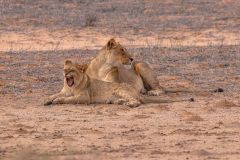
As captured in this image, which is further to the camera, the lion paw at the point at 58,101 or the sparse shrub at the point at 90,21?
the sparse shrub at the point at 90,21

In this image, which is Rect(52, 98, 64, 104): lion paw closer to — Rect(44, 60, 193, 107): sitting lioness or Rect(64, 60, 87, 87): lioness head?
Rect(44, 60, 193, 107): sitting lioness

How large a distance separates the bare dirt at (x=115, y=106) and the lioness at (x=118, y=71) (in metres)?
0.44

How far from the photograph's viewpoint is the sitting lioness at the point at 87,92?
35.1 feet

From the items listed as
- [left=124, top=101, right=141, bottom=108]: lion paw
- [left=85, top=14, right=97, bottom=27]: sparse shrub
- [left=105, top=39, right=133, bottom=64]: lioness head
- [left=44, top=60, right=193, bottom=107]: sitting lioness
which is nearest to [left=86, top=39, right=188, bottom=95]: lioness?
[left=105, top=39, right=133, bottom=64]: lioness head

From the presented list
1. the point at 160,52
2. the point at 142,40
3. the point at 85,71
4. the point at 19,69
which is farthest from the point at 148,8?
the point at 85,71

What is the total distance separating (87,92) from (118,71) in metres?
0.96

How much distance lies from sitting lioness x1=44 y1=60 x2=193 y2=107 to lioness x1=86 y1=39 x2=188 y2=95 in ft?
1.89

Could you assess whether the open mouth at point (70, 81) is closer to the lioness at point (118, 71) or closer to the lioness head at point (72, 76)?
the lioness head at point (72, 76)

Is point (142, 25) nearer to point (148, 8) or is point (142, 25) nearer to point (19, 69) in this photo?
point (148, 8)

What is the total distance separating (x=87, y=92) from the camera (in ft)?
35.4

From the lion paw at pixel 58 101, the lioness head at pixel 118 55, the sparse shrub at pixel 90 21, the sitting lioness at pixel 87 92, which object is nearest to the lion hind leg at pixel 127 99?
the sitting lioness at pixel 87 92

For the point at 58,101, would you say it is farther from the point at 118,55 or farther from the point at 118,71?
the point at 118,55

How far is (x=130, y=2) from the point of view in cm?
2580

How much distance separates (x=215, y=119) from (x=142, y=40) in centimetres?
1061
